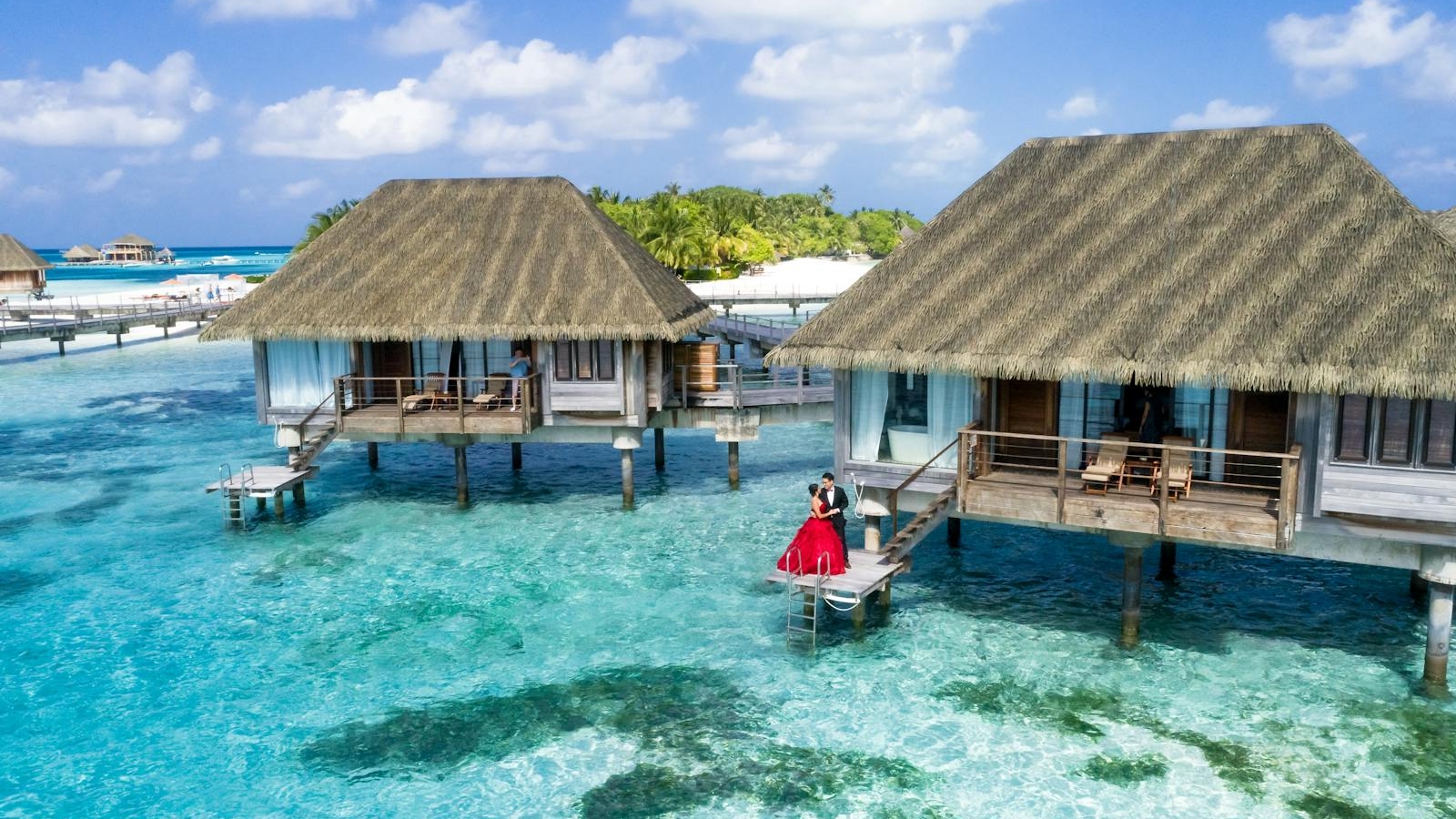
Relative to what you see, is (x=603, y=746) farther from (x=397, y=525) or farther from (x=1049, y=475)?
(x=397, y=525)

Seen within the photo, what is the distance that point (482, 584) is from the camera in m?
19.2

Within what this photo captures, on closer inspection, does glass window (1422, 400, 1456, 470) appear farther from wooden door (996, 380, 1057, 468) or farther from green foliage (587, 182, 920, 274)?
green foliage (587, 182, 920, 274)

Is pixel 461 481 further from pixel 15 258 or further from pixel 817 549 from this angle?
pixel 15 258

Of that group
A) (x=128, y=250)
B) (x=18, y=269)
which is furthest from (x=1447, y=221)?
(x=128, y=250)

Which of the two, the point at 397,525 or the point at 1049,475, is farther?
the point at 397,525

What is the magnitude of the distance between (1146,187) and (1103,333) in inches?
149

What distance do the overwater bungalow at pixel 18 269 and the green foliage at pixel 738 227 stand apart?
3840 cm

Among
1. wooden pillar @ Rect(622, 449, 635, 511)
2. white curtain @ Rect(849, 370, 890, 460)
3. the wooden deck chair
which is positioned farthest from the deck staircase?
the wooden deck chair

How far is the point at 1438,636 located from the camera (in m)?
14.0

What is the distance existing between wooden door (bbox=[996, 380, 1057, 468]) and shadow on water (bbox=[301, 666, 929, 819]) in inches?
233

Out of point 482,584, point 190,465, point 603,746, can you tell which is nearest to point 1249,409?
point 603,746

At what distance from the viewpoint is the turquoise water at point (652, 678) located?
1218cm

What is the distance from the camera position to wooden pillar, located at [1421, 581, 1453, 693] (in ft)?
44.9

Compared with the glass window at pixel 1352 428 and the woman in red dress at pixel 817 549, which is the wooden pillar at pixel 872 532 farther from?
the glass window at pixel 1352 428
